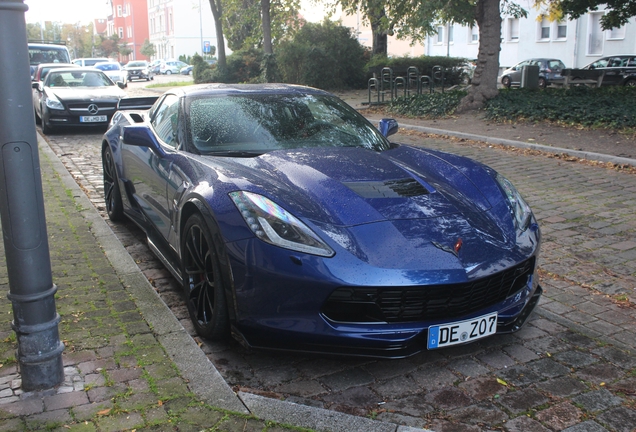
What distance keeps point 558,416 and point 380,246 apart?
1.12 metres

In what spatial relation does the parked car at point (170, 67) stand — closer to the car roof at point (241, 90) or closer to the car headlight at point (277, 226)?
the car roof at point (241, 90)

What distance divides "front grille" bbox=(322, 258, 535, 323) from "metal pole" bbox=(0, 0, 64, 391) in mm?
1323

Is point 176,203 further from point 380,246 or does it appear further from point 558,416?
point 558,416

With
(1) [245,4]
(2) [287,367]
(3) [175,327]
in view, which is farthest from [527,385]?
(1) [245,4]

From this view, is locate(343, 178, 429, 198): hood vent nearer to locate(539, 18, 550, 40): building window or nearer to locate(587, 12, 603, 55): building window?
locate(587, 12, 603, 55): building window

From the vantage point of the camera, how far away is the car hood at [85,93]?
1412 centimetres

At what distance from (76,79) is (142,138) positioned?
1213 centimetres

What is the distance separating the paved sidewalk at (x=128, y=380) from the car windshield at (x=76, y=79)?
11673 mm

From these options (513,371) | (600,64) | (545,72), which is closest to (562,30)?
(545,72)

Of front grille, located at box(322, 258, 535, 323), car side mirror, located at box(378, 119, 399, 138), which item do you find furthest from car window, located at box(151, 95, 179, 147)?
front grille, located at box(322, 258, 535, 323)

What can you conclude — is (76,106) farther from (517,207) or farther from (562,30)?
(562,30)

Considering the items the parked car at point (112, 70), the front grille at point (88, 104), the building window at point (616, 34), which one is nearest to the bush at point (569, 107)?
the front grille at point (88, 104)

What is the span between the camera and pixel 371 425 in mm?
2799

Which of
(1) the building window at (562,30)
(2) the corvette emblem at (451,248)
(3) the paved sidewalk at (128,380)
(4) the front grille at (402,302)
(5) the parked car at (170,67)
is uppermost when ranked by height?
(1) the building window at (562,30)
